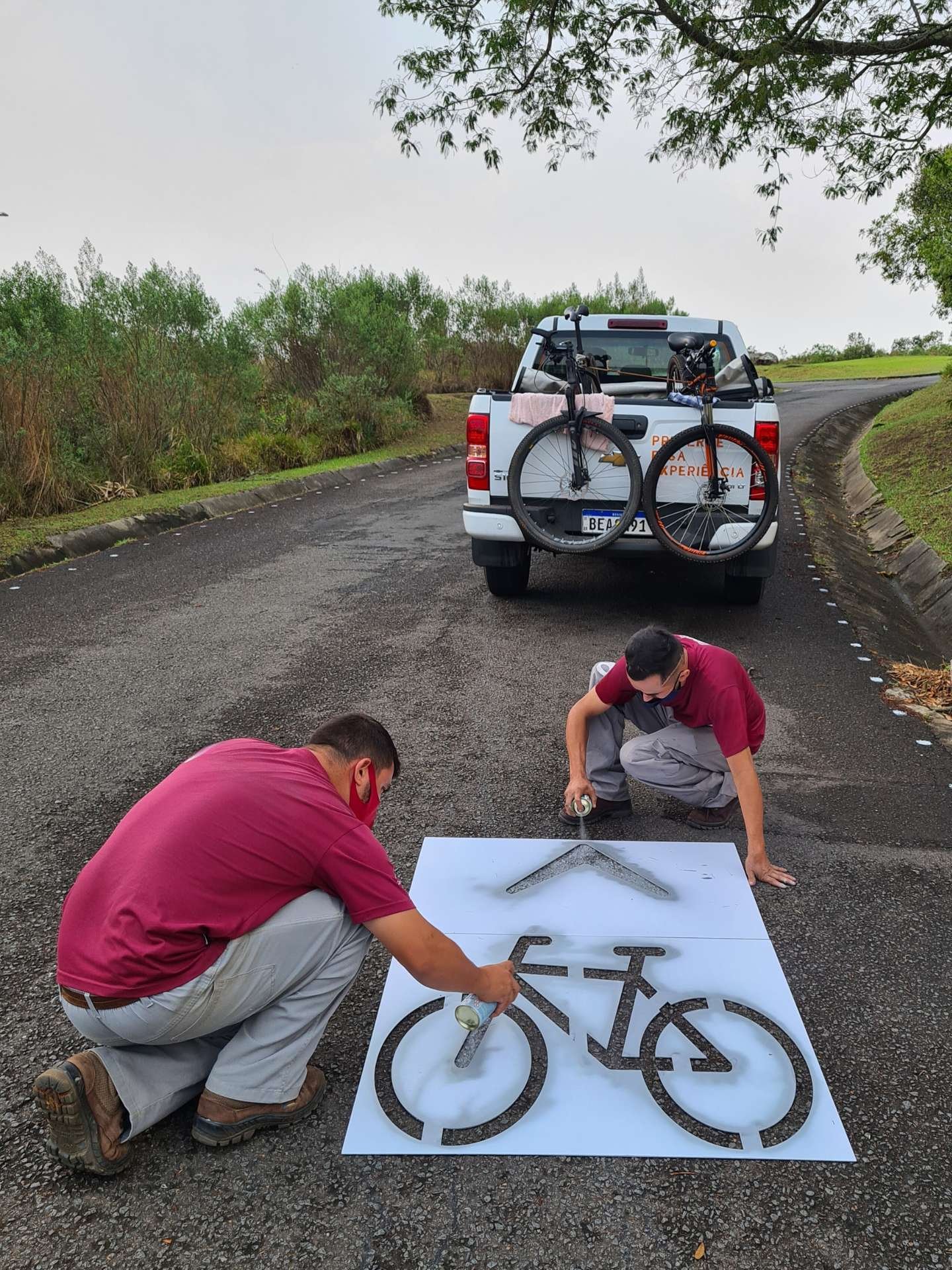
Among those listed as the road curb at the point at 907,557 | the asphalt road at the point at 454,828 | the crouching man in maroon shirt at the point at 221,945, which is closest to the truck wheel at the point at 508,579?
the asphalt road at the point at 454,828

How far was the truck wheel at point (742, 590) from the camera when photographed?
662cm

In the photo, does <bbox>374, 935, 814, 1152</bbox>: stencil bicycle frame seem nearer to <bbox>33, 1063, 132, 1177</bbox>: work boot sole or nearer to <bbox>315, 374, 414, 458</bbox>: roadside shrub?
<bbox>33, 1063, 132, 1177</bbox>: work boot sole

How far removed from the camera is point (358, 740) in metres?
2.28

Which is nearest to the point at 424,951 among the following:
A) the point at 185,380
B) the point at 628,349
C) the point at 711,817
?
the point at 711,817

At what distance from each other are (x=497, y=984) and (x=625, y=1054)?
0.53 m

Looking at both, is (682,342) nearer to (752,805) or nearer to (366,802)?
(752,805)

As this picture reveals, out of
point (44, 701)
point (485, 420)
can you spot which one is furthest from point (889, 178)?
point (44, 701)

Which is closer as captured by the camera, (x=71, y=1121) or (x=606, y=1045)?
(x=71, y=1121)

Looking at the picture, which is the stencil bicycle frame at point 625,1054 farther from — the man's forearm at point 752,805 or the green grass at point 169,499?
the green grass at point 169,499

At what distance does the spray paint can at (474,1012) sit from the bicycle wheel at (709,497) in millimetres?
3896

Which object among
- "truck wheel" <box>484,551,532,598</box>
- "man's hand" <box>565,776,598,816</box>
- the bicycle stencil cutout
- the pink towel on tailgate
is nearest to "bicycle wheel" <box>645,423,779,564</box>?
the pink towel on tailgate

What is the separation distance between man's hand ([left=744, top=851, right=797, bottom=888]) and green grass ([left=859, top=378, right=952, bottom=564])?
602 centimetres

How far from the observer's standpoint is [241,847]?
79.5 inches

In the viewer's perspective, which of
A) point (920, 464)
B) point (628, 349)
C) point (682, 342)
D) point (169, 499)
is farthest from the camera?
point (920, 464)
